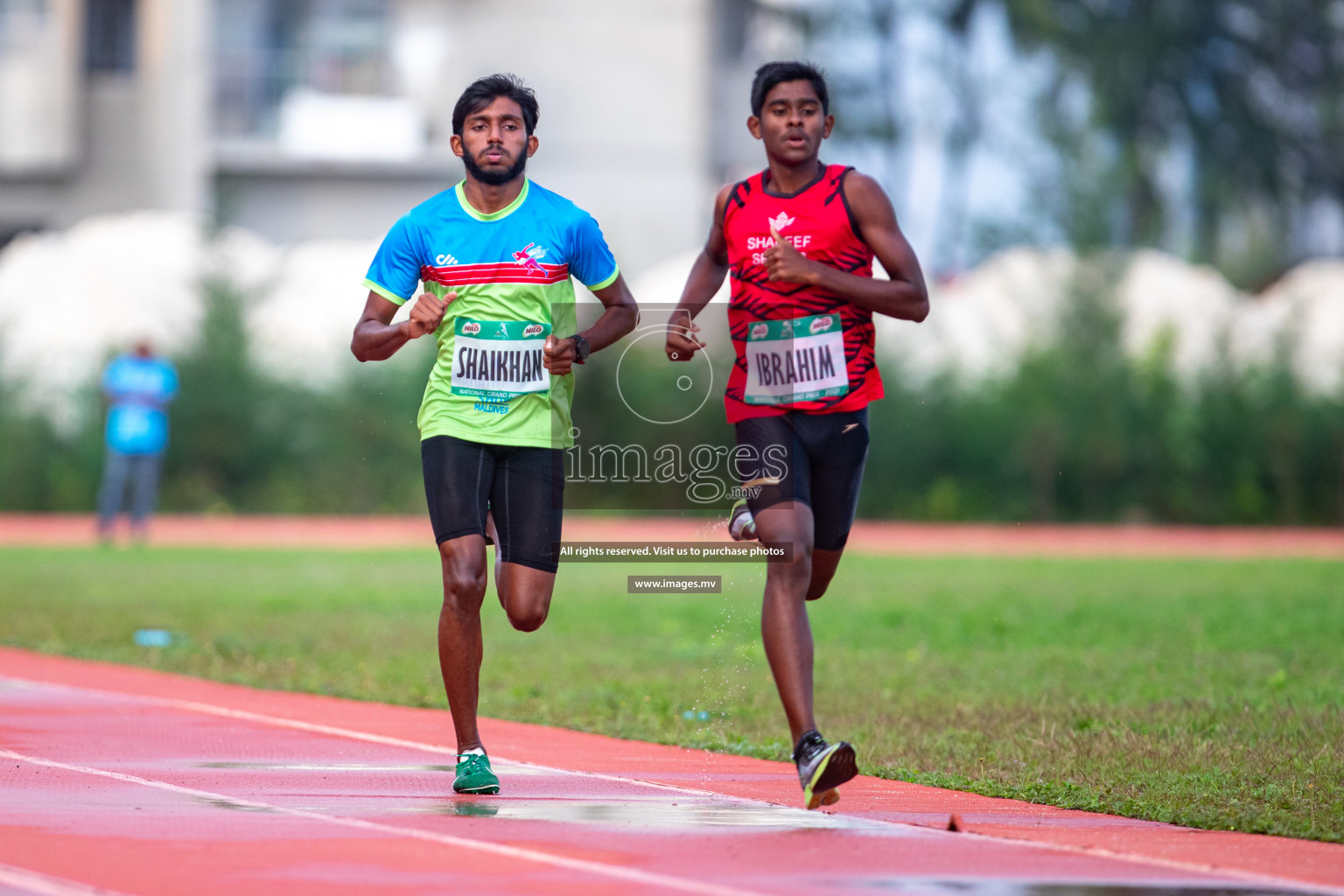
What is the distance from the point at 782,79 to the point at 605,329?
1073 millimetres

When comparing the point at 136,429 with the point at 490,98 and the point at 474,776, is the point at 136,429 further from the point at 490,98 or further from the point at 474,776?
the point at 474,776

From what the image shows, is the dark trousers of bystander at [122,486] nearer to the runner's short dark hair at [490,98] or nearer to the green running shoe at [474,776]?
the runner's short dark hair at [490,98]

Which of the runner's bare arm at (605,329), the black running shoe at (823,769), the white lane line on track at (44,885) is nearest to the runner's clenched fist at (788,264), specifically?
the runner's bare arm at (605,329)

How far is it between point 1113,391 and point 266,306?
13.3 metres

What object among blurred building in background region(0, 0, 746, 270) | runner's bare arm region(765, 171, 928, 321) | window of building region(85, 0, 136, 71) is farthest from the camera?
window of building region(85, 0, 136, 71)

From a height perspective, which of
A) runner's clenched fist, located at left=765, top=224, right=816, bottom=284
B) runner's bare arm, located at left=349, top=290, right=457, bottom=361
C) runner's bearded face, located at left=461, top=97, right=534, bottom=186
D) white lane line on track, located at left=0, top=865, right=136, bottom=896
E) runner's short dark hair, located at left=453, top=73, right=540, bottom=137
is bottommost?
white lane line on track, located at left=0, top=865, right=136, bottom=896

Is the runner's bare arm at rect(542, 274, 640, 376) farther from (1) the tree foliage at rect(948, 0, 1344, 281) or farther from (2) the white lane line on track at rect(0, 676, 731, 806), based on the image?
(1) the tree foliage at rect(948, 0, 1344, 281)

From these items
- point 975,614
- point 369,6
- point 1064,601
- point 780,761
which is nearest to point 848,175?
point 780,761

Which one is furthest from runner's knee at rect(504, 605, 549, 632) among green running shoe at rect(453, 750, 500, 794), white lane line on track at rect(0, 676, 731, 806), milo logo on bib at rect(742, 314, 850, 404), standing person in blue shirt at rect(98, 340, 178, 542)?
standing person in blue shirt at rect(98, 340, 178, 542)

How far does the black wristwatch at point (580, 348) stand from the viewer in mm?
7055

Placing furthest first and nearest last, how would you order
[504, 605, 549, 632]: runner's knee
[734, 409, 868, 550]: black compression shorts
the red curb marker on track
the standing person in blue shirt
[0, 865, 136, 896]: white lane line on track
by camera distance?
1. the red curb marker on track
2. the standing person in blue shirt
3. [504, 605, 549, 632]: runner's knee
4. [734, 409, 868, 550]: black compression shorts
5. [0, 865, 136, 896]: white lane line on track

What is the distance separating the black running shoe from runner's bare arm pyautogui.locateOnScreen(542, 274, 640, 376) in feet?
5.08

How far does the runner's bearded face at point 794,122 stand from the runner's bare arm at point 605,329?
73 cm

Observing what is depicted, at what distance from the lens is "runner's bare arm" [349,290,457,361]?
22.6 feet
